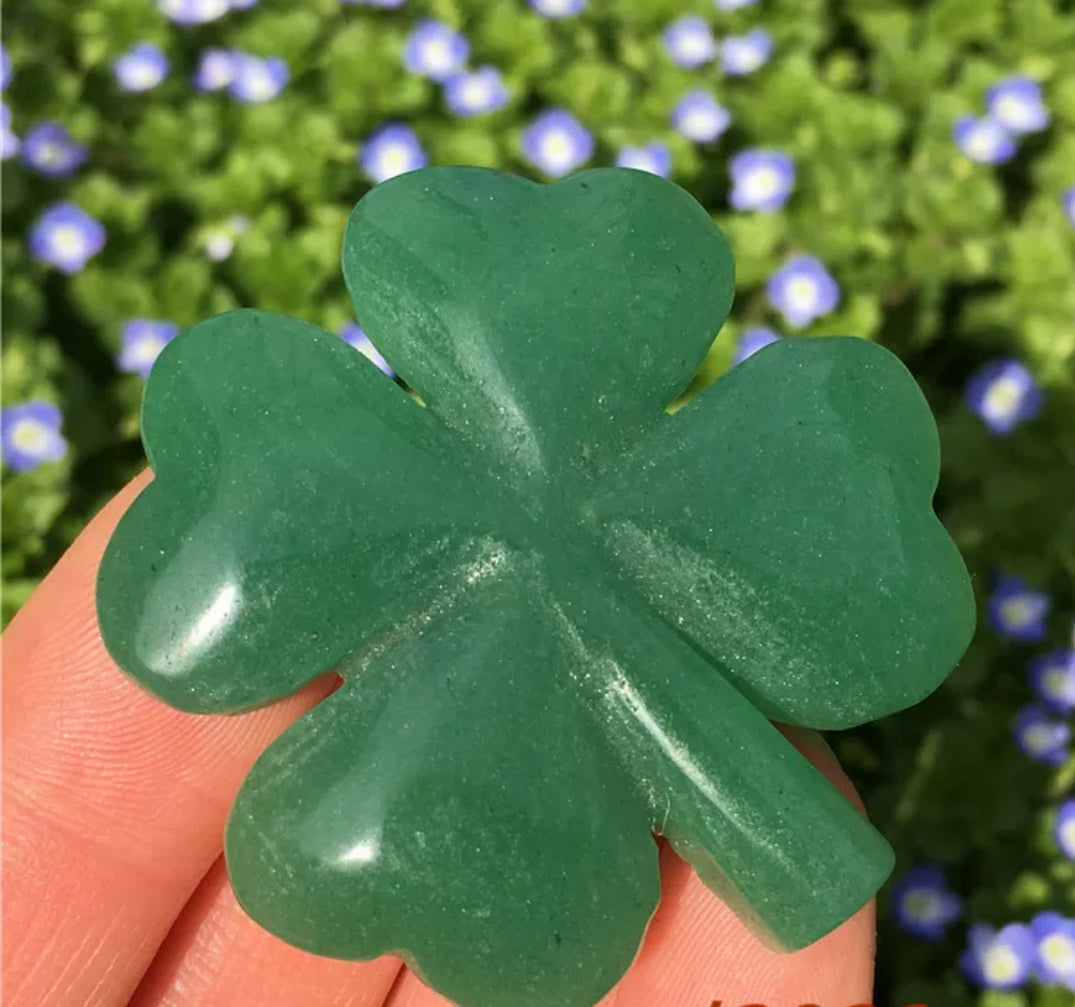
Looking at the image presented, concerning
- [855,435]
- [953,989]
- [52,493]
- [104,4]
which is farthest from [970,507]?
[104,4]

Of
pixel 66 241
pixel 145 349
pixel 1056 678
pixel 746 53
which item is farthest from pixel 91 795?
pixel 746 53

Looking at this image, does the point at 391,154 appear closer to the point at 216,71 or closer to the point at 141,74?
the point at 216,71

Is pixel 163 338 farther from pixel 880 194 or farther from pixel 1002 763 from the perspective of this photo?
pixel 1002 763

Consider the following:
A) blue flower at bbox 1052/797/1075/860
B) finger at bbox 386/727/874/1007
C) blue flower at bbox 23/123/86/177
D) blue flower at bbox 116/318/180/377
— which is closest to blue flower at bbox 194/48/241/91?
blue flower at bbox 23/123/86/177

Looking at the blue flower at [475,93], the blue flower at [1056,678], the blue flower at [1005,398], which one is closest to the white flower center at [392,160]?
the blue flower at [475,93]

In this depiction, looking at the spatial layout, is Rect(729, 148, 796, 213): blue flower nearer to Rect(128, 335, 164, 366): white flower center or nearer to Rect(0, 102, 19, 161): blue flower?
Rect(128, 335, 164, 366): white flower center
